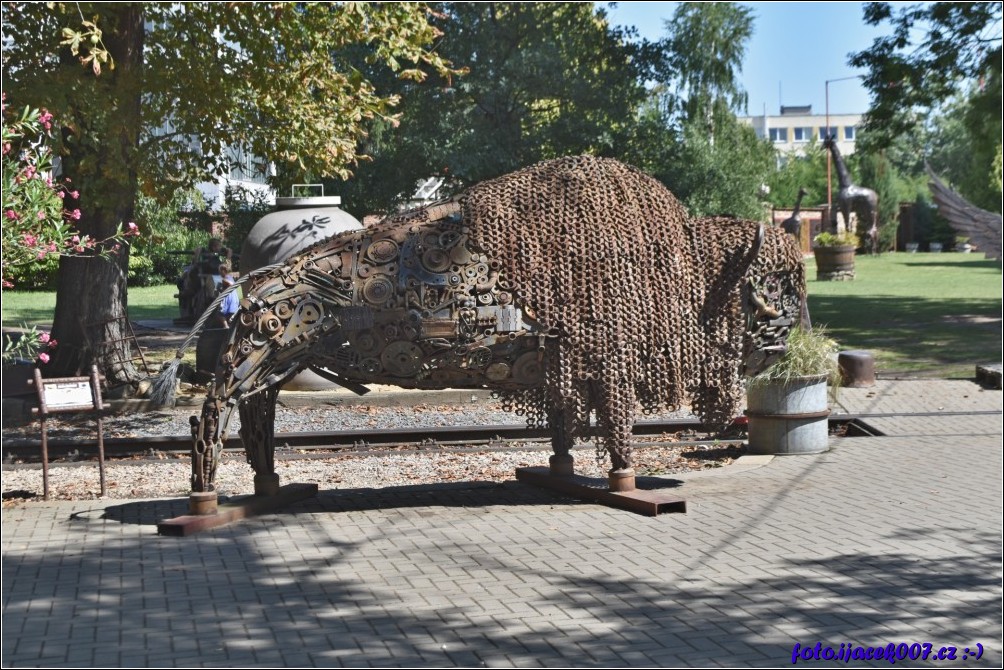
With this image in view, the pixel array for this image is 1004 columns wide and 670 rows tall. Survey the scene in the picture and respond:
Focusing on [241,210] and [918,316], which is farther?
[918,316]

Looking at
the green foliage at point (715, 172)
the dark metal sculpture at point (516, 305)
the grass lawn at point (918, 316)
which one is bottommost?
the grass lawn at point (918, 316)

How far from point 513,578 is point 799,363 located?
5.08m

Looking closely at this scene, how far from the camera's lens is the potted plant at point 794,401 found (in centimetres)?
1162

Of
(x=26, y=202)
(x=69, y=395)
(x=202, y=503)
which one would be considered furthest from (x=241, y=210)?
(x=26, y=202)

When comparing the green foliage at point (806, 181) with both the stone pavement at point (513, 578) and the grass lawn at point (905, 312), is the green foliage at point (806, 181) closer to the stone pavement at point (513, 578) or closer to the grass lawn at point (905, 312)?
the grass lawn at point (905, 312)

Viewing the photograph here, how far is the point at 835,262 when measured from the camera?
37781 mm

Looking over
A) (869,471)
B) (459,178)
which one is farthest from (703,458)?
(459,178)

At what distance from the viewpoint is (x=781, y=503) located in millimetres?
9703

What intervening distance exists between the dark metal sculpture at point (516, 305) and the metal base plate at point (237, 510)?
0.28m

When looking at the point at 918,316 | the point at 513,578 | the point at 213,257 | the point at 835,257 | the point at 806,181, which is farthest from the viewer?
the point at 806,181

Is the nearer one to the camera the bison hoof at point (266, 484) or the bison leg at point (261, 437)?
the bison leg at point (261, 437)

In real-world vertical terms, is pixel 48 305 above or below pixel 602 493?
above

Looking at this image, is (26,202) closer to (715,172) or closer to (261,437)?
(261,437)

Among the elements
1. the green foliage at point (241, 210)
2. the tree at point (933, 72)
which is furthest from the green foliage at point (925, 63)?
the green foliage at point (241, 210)
